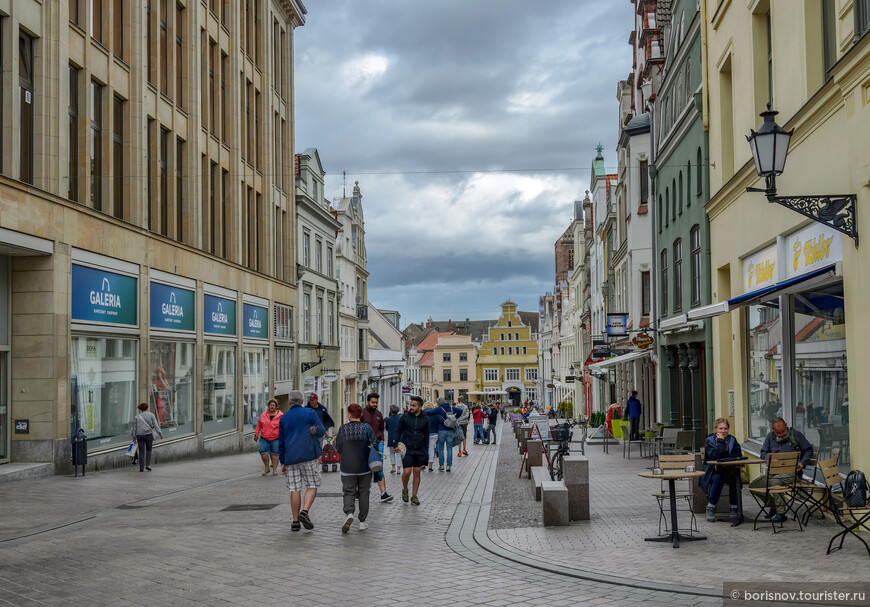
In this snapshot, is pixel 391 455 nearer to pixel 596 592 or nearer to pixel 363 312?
pixel 596 592

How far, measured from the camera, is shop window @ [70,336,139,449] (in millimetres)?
20406

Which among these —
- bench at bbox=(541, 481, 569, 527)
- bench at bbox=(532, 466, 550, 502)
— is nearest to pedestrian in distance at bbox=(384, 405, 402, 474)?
bench at bbox=(532, 466, 550, 502)

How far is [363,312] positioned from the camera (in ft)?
205

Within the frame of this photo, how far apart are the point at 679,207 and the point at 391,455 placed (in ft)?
32.7

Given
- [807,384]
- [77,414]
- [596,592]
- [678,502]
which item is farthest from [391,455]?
[596,592]

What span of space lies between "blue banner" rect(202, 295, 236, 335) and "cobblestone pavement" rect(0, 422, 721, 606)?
45.3 ft

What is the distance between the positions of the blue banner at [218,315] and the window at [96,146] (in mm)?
7530

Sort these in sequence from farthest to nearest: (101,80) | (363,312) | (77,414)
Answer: (363,312), (101,80), (77,414)

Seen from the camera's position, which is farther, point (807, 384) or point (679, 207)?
point (679, 207)

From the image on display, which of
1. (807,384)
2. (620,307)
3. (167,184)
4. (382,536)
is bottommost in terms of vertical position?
(382,536)

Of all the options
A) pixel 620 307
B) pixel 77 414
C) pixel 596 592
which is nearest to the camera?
pixel 596 592

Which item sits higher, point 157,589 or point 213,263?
point 213,263

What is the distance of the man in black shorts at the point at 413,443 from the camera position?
555 inches

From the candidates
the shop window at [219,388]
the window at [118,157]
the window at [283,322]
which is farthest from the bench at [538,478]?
the window at [283,322]
